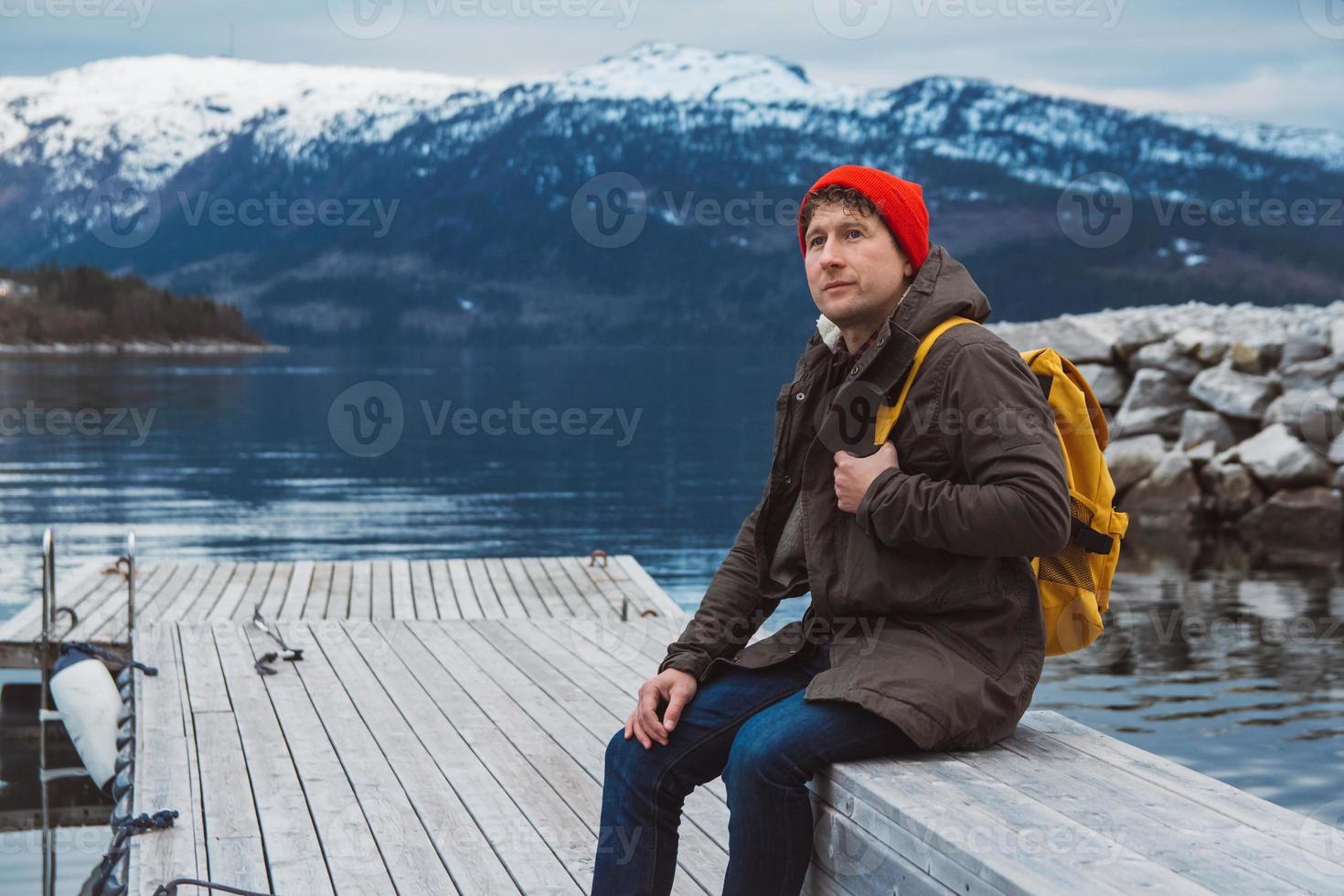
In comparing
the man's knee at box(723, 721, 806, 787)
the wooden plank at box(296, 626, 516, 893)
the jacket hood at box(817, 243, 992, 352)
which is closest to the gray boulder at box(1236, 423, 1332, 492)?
the wooden plank at box(296, 626, 516, 893)

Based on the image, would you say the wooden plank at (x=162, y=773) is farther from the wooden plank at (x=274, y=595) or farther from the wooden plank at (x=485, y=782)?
the wooden plank at (x=274, y=595)

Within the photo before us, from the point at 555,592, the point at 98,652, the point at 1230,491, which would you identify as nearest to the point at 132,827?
the point at 98,652

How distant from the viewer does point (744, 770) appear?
306 centimetres

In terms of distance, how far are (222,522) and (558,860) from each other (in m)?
19.0

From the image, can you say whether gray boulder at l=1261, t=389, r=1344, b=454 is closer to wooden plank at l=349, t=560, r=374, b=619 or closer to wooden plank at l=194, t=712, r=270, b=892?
wooden plank at l=349, t=560, r=374, b=619

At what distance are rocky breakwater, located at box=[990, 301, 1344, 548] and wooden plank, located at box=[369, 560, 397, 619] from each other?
401 inches

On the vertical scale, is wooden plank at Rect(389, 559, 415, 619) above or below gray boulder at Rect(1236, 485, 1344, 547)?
above

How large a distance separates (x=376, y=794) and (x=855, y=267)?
8.83ft

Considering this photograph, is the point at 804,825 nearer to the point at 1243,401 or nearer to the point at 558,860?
the point at 558,860

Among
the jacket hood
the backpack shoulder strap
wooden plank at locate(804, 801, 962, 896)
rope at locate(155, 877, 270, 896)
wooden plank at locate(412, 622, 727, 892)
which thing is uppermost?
the jacket hood

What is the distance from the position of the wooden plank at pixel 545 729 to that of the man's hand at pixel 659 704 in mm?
969

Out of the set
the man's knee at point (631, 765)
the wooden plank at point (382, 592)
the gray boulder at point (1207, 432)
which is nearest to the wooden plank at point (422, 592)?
the wooden plank at point (382, 592)

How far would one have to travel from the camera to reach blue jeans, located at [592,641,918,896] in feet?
10.1

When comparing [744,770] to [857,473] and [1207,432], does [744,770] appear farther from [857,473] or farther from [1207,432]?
[1207,432]
